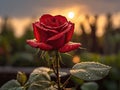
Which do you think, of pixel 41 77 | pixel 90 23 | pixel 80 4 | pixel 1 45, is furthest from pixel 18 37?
pixel 41 77

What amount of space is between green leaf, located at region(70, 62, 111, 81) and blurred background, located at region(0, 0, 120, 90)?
1.59 metres

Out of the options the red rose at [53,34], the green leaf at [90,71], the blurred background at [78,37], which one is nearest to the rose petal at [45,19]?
the red rose at [53,34]

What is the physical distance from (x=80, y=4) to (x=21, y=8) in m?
0.77

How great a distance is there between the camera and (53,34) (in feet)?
4.10

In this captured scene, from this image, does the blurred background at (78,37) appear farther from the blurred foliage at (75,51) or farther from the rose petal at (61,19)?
the rose petal at (61,19)

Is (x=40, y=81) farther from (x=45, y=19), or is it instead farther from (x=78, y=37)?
(x=78, y=37)

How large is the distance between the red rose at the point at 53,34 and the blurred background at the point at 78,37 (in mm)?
1638

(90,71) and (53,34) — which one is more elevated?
(53,34)

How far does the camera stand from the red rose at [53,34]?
1245 mm

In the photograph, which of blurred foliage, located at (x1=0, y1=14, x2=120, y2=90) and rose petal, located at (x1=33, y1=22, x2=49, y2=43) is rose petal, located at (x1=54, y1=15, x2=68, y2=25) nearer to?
rose petal, located at (x1=33, y1=22, x2=49, y2=43)

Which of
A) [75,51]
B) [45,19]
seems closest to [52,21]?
[45,19]

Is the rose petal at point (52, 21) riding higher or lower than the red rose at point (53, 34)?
higher

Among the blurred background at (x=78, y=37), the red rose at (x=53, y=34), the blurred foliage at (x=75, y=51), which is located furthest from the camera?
the blurred foliage at (x=75, y=51)

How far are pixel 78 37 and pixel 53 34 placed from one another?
2.86 m
